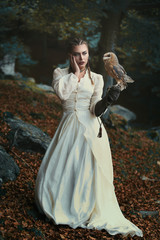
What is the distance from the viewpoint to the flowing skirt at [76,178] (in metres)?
3.25

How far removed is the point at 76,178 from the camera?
128 inches

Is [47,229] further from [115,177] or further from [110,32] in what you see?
[110,32]

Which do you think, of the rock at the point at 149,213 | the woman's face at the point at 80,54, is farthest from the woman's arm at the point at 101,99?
the rock at the point at 149,213

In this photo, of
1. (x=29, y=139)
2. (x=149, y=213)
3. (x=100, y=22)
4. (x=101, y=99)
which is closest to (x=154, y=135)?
(x=100, y=22)

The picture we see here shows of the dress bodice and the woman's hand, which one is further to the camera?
the dress bodice

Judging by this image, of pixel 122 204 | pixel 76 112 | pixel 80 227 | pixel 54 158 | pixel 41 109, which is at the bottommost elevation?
pixel 41 109

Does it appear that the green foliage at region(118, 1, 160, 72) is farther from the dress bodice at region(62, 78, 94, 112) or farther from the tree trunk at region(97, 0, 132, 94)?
the dress bodice at region(62, 78, 94, 112)

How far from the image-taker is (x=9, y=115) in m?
6.62

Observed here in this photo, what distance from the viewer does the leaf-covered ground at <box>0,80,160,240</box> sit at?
3.25 meters

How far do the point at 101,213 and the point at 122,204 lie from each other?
1.67 metres

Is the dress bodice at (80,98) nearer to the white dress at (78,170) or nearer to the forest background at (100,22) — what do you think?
the white dress at (78,170)

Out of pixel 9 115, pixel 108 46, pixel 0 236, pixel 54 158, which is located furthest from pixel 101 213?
pixel 108 46

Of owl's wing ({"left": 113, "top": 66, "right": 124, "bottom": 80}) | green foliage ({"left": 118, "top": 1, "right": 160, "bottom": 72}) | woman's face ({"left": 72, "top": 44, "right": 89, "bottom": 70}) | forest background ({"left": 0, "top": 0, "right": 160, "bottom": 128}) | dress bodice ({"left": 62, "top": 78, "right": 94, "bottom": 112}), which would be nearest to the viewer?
owl's wing ({"left": 113, "top": 66, "right": 124, "bottom": 80})

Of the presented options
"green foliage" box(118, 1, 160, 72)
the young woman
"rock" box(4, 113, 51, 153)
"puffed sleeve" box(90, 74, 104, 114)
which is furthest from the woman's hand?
"green foliage" box(118, 1, 160, 72)
